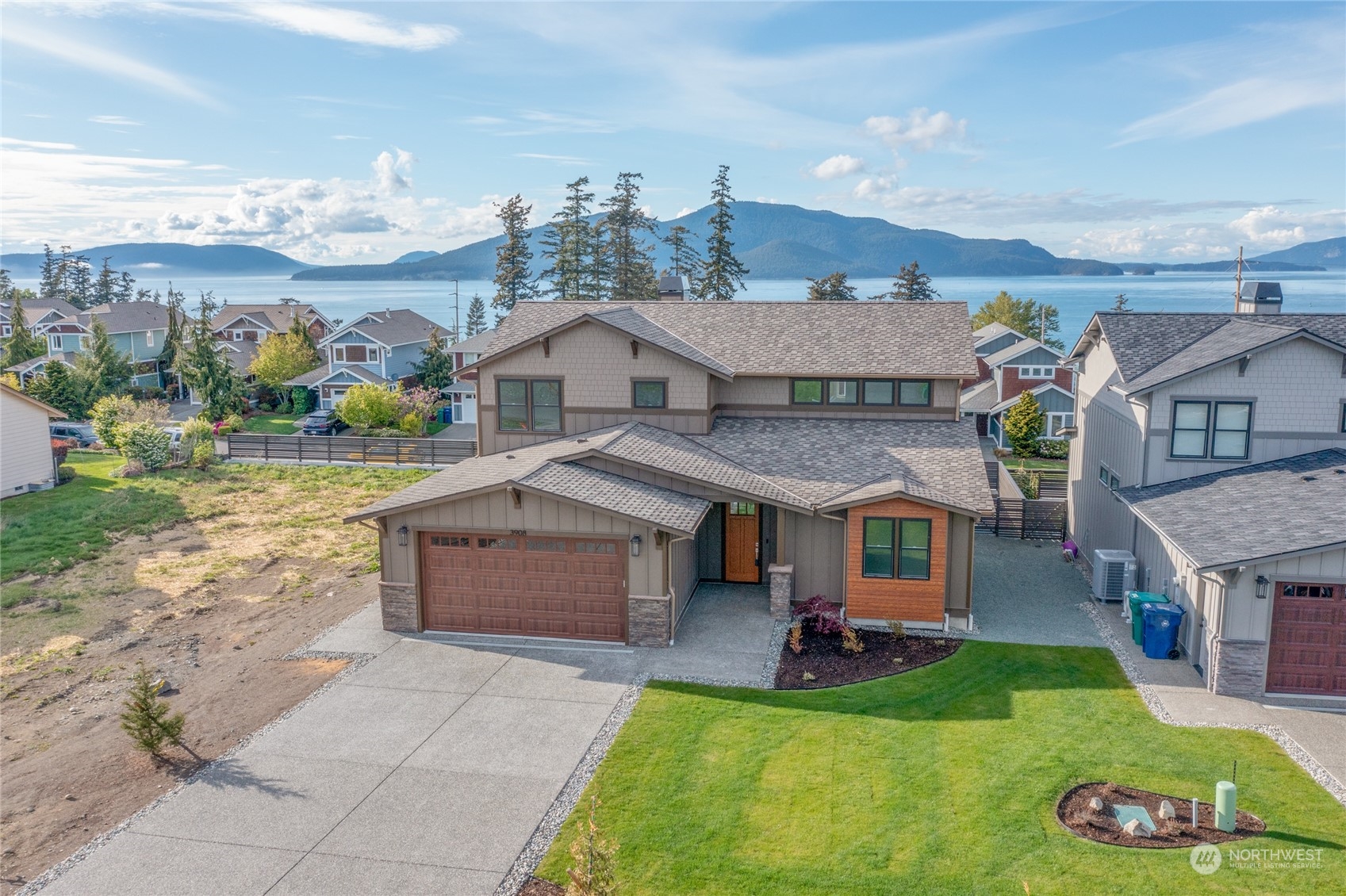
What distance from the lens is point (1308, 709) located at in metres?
13.9

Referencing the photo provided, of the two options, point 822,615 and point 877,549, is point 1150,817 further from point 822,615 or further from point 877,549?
point 877,549

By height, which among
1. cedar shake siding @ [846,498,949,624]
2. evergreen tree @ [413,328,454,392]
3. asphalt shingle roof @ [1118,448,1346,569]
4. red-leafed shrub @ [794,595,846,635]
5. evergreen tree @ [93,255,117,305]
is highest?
evergreen tree @ [93,255,117,305]

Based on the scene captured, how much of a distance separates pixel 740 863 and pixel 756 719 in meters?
3.67

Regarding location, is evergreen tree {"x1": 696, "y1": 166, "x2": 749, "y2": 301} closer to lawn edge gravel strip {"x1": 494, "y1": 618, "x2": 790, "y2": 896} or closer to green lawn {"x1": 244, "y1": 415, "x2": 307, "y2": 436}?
green lawn {"x1": 244, "y1": 415, "x2": 307, "y2": 436}

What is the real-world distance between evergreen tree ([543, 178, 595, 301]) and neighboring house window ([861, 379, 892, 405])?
127 ft

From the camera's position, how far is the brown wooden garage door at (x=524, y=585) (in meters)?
16.8

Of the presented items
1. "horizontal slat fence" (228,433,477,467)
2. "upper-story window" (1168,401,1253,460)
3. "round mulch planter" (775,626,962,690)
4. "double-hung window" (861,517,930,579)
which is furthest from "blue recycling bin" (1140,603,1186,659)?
"horizontal slat fence" (228,433,477,467)

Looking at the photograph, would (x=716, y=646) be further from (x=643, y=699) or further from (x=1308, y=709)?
(x=1308, y=709)

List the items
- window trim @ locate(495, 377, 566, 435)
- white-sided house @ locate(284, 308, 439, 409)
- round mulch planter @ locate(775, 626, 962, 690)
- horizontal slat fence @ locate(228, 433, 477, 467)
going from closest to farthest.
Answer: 1. round mulch planter @ locate(775, 626, 962, 690)
2. window trim @ locate(495, 377, 566, 435)
3. horizontal slat fence @ locate(228, 433, 477, 467)
4. white-sided house @ locate(284, 308, 439, 409)

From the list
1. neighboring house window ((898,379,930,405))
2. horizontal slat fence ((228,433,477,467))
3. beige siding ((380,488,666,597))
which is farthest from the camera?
horizontal slat fence ((228,433,477,467))

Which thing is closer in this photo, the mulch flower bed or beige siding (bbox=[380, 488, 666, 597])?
the mulch flower bed

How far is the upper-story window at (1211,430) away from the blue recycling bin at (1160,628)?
3.88 metres

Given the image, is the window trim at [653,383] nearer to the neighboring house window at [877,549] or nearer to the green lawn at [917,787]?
the neighboring house window at [877,549]

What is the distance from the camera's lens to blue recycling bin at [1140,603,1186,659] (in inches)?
632
